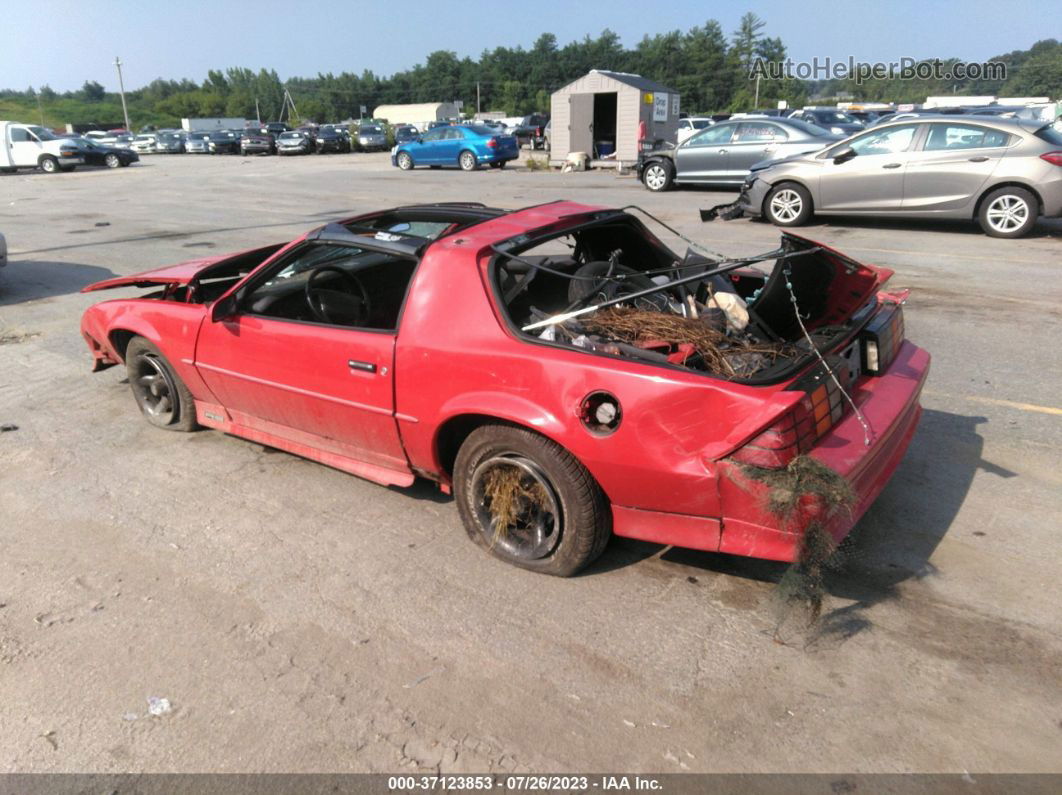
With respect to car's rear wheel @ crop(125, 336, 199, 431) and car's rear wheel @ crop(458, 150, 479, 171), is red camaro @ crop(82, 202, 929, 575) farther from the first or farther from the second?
car's rear wheel @ crop(458, 150, 479, 171)

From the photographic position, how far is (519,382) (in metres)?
3.18

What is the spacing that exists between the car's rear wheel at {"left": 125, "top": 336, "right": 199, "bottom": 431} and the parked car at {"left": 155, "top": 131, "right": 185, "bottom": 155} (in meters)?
48.3

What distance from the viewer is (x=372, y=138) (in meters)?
41.2

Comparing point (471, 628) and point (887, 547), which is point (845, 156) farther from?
point (471, 628)

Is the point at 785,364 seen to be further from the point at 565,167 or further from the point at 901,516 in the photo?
the point at 565,167

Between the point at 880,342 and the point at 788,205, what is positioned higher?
the point at 880,342

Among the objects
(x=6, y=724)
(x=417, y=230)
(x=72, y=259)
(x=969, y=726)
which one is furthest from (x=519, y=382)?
(x=72, y=259)

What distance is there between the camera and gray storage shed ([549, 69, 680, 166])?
2384cm

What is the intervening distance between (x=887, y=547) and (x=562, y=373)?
173 cm

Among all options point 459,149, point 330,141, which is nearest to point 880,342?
point 459,149

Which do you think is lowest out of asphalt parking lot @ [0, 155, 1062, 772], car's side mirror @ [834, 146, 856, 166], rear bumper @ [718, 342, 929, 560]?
asphalt parking lot @ [0, 155, 1062, 772]

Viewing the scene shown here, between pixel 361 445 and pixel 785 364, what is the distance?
2.08m

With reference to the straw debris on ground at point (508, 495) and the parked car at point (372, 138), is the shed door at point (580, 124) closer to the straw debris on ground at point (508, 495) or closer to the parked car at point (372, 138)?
the parked car at point (372, 138)

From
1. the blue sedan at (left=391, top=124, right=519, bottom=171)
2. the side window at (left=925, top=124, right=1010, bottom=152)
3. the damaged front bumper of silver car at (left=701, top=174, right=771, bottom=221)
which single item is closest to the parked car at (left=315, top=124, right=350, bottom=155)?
the blue sedan at (left=391, top=124, right=519, bottom=171)
